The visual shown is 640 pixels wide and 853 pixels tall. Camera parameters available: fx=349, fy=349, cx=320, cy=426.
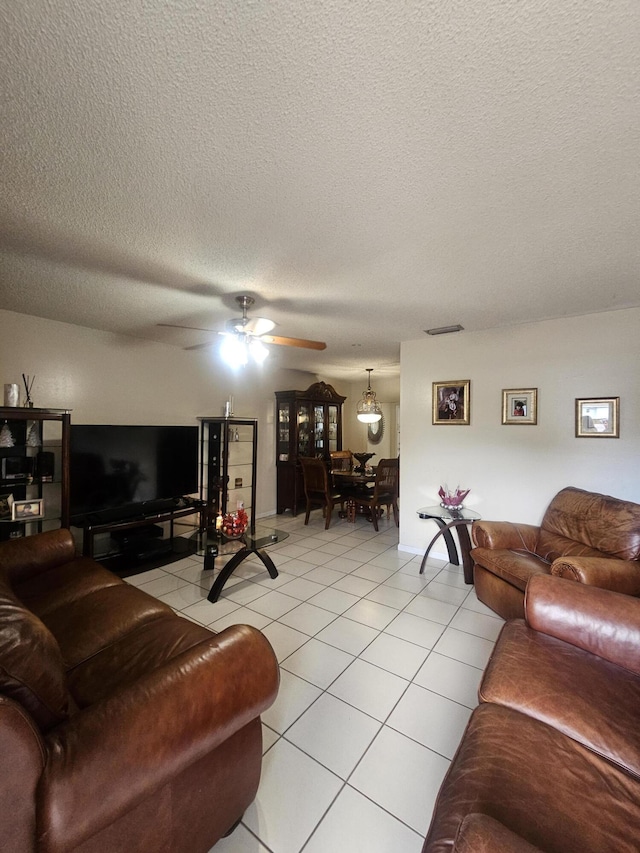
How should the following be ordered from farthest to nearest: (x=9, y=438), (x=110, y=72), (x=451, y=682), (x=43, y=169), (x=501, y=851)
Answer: (x=9, y=438), (x=451, y=682), (x=43, y=169), (x=110, y=72), (x=501, y=851)

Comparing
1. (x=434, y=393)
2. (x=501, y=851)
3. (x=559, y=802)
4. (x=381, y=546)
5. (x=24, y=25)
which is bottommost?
(x=381, y=546)

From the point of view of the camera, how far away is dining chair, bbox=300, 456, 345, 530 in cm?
483

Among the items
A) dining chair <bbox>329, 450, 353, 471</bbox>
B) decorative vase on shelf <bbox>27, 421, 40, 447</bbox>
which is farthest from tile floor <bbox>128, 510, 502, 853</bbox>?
dining chair <bbox>329, 450, 353, 471</bbox>

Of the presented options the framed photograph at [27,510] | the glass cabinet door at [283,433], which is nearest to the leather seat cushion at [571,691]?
the framed photograph at [27,510]

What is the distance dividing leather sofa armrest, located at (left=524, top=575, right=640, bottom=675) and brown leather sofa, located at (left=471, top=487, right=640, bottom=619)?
556 millimetres

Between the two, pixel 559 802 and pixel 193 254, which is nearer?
pixel 559 802

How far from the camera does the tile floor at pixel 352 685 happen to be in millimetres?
1249

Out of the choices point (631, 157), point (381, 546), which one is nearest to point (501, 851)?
point (631, 157)

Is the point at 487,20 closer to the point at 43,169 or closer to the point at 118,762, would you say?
the point at 43,169

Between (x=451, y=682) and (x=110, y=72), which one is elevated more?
(x=110, y=72)

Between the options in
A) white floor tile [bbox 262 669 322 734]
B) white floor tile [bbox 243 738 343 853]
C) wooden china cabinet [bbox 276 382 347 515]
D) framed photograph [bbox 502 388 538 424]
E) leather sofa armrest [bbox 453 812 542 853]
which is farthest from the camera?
wooden china cabinet [bbox 276 382 347 515]

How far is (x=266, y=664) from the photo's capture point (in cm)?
119

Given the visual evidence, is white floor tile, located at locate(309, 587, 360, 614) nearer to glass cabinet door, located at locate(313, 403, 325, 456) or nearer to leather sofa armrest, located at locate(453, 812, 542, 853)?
leather sofa armrest, located at locate(453, 812, 542, 853)

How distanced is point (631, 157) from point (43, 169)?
2.23 m
